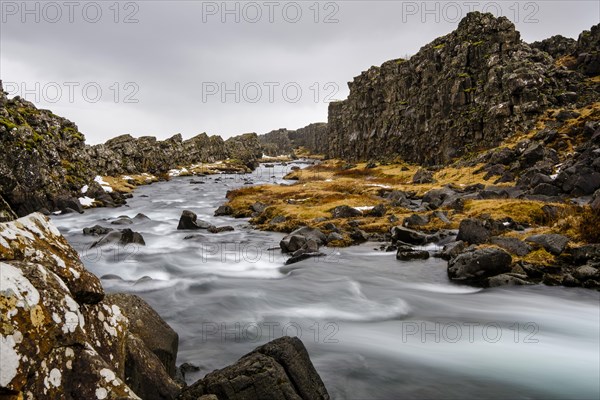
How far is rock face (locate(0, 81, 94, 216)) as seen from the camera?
110ft

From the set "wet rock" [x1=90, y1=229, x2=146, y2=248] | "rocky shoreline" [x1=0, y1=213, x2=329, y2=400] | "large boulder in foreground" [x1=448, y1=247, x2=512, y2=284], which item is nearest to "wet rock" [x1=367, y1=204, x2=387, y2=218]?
"large boulder in foreground" [x1=448, y1=247, x2=512, y2=284]

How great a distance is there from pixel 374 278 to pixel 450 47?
6738 cm

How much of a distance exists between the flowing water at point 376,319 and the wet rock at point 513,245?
2.80 meters

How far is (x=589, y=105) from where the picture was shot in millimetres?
51062

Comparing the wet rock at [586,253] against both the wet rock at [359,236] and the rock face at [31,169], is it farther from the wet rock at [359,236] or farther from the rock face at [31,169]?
the rock face at [31,169]

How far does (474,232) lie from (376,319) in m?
8.83

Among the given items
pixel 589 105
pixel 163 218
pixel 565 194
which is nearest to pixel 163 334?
pixel 565 194

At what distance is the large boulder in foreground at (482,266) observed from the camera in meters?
16.3

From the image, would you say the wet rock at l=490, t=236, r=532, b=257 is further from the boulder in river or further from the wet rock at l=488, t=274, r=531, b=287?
the boulder in river

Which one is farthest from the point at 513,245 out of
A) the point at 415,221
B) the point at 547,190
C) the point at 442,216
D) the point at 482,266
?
the point at 547,190

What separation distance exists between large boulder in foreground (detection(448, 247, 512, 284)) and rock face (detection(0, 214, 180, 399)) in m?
13.4

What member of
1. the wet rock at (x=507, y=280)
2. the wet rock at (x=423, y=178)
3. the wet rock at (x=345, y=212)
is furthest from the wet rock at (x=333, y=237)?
the wet rock at (x=423, y=178)

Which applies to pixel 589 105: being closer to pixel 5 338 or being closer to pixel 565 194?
pixel 565 194

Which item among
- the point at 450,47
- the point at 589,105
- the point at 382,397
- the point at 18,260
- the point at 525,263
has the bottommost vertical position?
the point at 382,397
